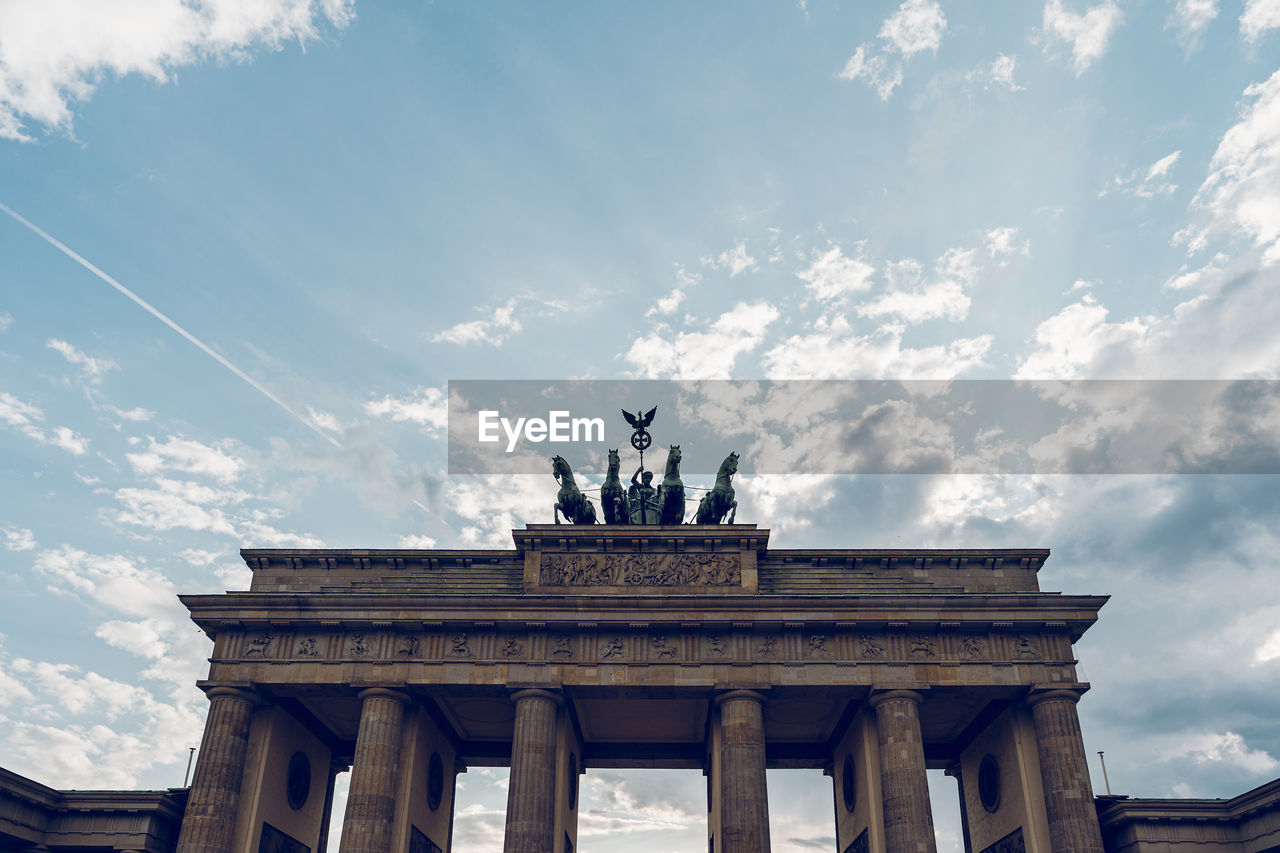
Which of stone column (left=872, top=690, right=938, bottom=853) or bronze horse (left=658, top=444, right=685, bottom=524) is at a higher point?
bronze horse (left=658, top=444, right=685, bottom=524)

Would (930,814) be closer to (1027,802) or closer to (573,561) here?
(1027,802)

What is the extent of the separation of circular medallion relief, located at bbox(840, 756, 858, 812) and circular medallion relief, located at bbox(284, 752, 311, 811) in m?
21.1

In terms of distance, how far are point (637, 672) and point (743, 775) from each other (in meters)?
4.92

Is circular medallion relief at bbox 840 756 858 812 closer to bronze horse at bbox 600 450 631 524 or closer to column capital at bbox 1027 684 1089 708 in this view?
column capital at bbox 1027 684 1089 708

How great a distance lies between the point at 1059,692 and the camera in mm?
32250

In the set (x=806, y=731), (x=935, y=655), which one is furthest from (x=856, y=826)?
(x=935, y=655)

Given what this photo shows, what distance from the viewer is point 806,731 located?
127ft

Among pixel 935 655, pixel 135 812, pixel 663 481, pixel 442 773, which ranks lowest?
pixel 135 812

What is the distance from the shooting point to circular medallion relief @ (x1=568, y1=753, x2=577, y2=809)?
36.9m

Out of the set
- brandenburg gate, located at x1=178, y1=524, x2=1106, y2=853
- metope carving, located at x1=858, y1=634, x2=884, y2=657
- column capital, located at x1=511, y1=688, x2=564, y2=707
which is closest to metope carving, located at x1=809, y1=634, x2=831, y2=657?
brandenburg gate, located at x1=178, y1=524, x2=1106, y2=853

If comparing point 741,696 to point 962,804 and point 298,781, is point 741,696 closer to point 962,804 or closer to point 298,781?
point 962,804

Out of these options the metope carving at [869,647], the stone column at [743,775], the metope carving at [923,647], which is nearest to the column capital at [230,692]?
the stone column at [743,775]

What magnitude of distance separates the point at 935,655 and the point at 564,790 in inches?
571

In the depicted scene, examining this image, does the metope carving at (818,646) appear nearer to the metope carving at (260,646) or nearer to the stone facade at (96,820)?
the metope carving at (260,646)
